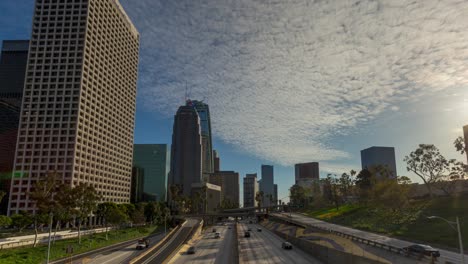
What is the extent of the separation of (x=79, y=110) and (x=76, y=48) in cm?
2994

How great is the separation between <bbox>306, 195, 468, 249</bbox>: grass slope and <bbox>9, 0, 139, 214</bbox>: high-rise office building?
116 m

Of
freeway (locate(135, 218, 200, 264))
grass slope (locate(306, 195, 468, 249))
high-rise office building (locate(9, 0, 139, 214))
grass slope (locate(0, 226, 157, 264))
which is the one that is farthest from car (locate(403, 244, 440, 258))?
high-rise office building (locate(9, 0, 139, 214))

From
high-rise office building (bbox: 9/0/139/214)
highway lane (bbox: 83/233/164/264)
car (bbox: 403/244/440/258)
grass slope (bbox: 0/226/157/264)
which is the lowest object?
highway lane (bbox: 83/233/164/264)

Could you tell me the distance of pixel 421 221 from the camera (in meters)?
90.0

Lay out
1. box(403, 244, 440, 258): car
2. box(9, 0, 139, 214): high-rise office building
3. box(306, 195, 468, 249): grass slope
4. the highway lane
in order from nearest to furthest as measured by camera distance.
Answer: box(403, 244, 440, 258): car
the highway lane
box(306, 195, 468, 249): grass slope
box(9, 0, 139, 214): high-rise office building

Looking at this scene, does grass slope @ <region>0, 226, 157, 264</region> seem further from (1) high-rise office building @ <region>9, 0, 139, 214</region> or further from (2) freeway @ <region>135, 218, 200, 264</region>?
(1) high-rise office building @ <region>9, 0, 139, 214</region>

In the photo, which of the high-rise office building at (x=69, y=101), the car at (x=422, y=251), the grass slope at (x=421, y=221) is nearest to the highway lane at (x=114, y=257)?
the car at (x=422, y=251)

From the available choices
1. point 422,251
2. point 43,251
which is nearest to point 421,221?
point 422,251

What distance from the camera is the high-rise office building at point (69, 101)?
144 metres

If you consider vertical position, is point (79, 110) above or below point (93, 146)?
above

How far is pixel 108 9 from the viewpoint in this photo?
586ft

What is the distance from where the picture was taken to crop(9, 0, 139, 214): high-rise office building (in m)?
144

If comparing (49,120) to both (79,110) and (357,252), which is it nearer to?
(79,110)

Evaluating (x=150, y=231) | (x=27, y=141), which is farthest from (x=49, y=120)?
(x=150, y=231)
